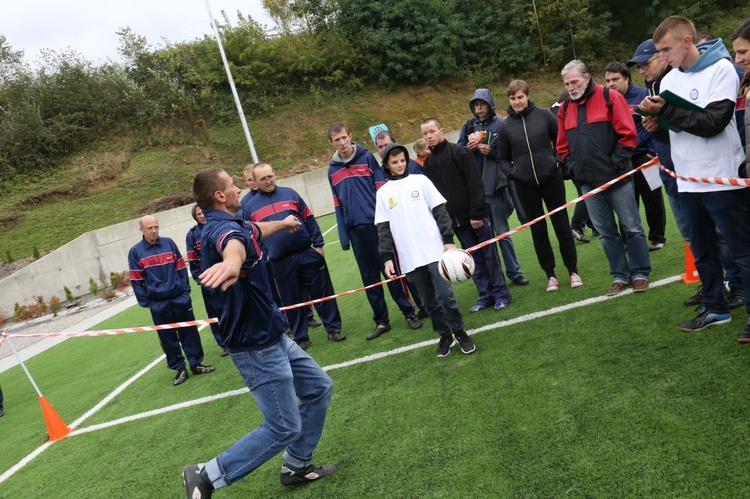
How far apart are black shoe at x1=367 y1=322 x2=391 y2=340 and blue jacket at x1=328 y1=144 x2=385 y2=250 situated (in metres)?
1.17

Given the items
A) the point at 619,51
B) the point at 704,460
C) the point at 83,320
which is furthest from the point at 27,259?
the point at 619,51

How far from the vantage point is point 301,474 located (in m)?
3.68

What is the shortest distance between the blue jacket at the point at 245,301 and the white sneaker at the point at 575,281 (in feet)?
13.0

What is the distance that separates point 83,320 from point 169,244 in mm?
8186

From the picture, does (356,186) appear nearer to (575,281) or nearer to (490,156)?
(490,156)

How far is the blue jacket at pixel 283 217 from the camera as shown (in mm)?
6562

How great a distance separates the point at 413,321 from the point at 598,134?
288 cm

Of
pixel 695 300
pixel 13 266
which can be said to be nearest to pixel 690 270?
pixel 695 300

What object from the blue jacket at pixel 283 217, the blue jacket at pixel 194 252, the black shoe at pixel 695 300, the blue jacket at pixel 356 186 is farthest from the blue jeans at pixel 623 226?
the blue jacket at pixel 194 252

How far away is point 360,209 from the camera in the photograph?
6457 millimetres

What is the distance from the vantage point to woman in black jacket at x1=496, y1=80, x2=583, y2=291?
5.97m

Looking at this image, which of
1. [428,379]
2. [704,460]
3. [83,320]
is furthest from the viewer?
[83,320]

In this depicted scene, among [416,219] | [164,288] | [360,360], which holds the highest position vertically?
[416,219]

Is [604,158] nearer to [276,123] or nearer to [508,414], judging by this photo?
[508,414]
